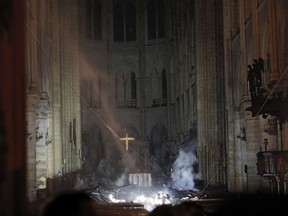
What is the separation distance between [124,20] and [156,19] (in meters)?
2.61

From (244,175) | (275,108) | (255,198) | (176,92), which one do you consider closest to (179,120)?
(176,92)

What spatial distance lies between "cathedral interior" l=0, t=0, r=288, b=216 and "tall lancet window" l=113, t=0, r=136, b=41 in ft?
0.29

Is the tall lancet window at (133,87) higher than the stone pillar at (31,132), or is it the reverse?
the tall lancet window at (133,87)

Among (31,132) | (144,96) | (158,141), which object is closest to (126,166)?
(158,141)

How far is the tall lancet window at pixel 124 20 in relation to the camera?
54531mm

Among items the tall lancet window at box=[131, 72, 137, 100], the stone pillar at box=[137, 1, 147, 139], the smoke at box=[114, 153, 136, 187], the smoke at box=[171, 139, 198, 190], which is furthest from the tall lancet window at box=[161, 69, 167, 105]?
the smoke at box=[171, 139, 198, 190]

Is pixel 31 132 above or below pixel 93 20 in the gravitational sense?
below

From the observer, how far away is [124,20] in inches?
2157

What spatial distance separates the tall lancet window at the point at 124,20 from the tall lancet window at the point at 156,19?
1309 mm

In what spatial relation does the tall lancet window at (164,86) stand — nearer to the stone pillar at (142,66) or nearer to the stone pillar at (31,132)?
the stone pillar at (142,66)

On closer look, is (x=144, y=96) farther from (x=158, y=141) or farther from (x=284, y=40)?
(x=284, y=40)

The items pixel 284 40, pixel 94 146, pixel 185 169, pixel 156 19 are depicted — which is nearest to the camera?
pixel 284 40

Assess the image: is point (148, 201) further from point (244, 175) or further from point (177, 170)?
point (177, 170)

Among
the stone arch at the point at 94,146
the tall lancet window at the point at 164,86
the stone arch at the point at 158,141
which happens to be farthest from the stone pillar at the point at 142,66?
the stone arch at the point at 94,146
